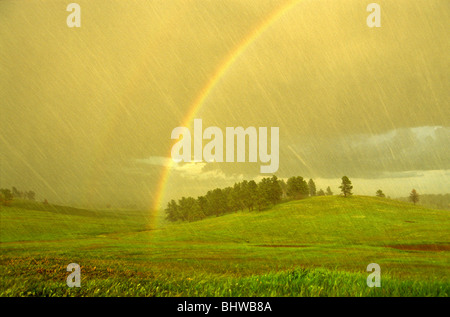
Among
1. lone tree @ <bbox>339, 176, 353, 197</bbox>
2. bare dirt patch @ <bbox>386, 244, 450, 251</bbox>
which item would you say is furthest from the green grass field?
lone tree @ <bbox>339, 176, 353, 197</bbox>

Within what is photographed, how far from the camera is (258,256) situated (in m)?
36.8

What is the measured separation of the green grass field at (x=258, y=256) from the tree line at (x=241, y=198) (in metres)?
16.8

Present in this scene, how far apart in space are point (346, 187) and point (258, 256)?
99.4 metres

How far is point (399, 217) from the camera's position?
83500 millimetres

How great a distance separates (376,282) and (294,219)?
79.8 meters

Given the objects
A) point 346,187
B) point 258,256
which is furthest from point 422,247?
point 346,187

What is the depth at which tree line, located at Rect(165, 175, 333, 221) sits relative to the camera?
390 feet

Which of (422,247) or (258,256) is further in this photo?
(422,247)

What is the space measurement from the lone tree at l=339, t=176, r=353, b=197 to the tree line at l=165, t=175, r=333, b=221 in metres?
17.0

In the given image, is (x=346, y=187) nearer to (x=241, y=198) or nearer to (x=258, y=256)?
(x=241, y=198)

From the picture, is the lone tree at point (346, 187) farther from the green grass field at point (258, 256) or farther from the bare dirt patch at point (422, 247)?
the bare dirt patch at point (422, 247)

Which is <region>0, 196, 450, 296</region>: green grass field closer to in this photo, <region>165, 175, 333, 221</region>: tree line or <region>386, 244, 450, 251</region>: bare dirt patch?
<region>386, 244, 450, 251</region>: bare dirt patch
